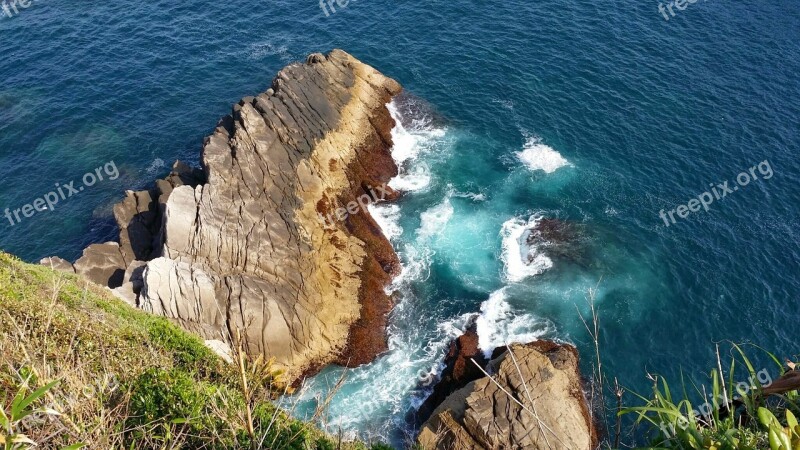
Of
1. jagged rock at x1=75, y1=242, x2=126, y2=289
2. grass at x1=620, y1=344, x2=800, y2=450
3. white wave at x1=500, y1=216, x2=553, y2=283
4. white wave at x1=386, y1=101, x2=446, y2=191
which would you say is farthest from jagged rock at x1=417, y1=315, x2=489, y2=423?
grass at x1=620, y1=344, x2=800, y2=450

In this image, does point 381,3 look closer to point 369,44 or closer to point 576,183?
point 369,44

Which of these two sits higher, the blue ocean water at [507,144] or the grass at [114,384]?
the grass at [114,384]

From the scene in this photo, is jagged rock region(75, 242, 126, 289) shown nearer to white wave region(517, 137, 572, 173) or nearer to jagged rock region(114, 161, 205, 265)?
jagged rock region(114, 161, 205, 265)

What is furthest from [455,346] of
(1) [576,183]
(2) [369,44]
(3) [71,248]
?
(2) [369,44]

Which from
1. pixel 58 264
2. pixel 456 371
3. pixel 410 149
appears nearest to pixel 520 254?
pixel 456 371

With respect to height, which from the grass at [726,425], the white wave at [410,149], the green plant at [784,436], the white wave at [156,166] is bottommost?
the white wave at [410,149]

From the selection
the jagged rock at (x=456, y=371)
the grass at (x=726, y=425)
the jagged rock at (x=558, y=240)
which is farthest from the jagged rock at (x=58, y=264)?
the grass at (x=726, y=425)

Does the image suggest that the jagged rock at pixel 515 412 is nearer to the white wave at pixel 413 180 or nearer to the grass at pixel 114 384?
the grass at pixel 114 384
